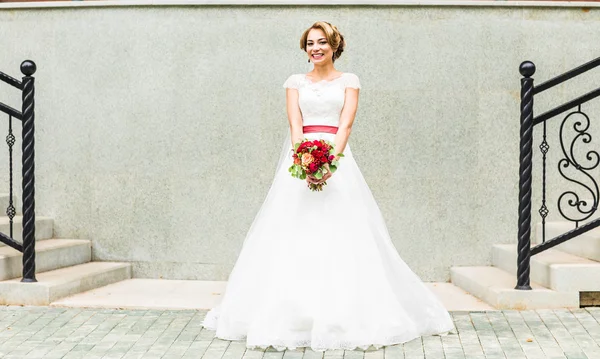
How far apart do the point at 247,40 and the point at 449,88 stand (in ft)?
7.10

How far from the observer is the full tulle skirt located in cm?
605

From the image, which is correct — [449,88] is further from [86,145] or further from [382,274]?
[86,145]

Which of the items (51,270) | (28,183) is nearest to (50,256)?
(51,270)

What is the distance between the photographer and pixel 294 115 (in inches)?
263

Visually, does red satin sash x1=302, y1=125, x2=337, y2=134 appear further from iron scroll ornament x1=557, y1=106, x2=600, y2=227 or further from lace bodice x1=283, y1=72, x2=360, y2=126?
iron scroll ornament x1=557, y1=106, x2=600, y2=227

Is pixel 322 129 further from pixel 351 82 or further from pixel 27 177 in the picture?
pixel 27 177

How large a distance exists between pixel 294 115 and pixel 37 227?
3697 millimetres

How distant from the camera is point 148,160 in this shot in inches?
362

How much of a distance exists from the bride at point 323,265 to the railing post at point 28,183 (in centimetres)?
193

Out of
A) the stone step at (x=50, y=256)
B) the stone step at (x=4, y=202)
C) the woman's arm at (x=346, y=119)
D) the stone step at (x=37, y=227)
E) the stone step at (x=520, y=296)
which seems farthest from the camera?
the stone step at (x=4, y=202)

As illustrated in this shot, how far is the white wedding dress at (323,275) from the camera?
6.06 m

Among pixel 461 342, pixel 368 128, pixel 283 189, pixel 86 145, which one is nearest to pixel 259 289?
pixel 283 189

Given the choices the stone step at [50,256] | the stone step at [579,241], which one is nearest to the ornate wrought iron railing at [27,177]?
the stone step at [50,256]

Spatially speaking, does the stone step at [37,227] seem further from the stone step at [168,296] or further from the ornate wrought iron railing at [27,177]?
the stone step at [168,296]
